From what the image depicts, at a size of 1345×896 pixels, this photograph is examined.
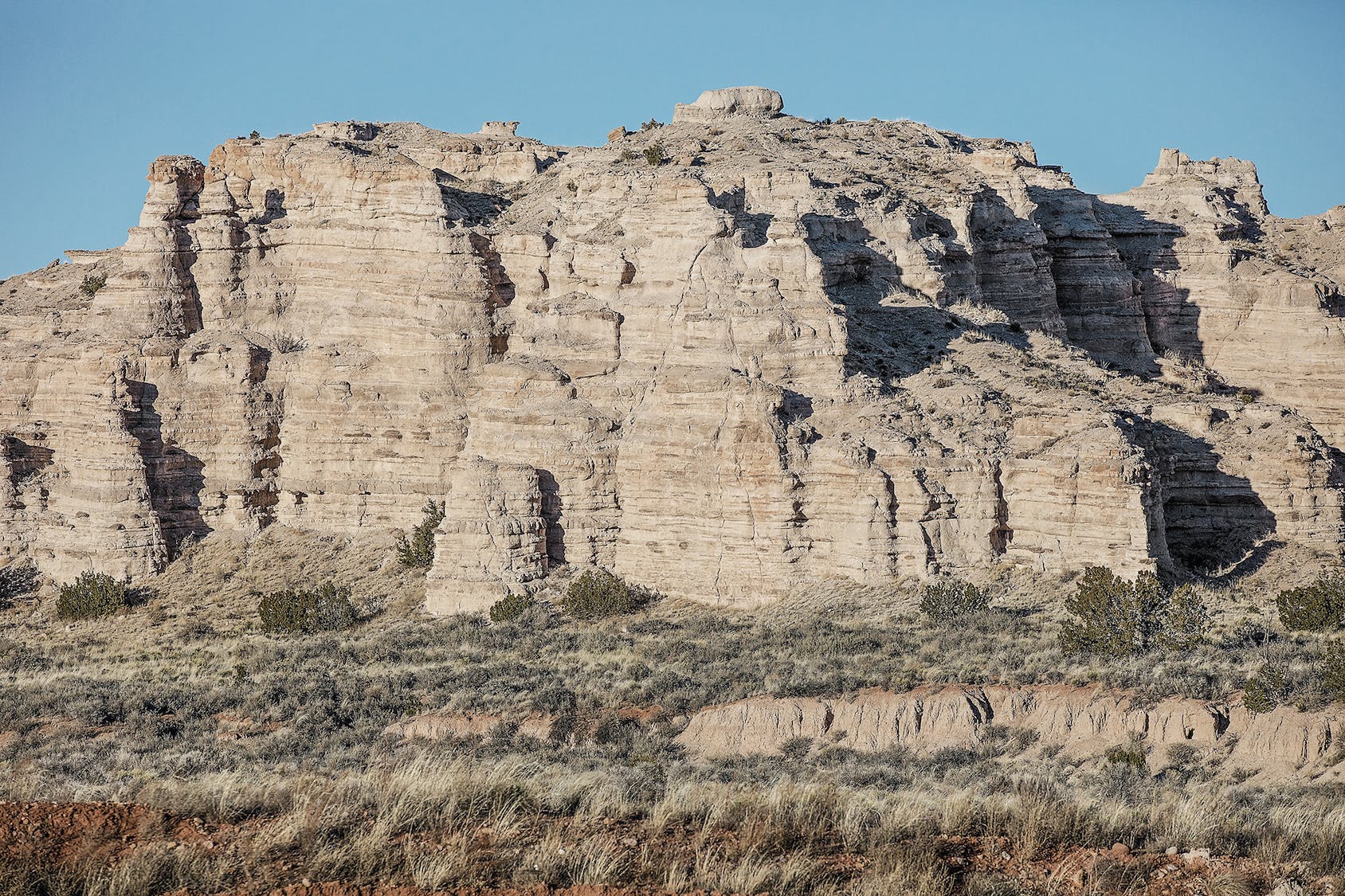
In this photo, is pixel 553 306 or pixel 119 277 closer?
pixel 553 306

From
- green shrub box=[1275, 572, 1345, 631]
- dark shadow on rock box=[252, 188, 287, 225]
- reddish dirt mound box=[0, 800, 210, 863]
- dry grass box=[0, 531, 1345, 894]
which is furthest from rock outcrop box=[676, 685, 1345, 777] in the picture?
dark shadow on rock box=[252, 188, 287, 225]

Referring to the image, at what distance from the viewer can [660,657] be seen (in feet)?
112

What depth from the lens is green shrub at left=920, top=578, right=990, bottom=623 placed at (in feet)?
111

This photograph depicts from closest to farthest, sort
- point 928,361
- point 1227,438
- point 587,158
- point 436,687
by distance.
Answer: point 436,687
point 1227,438
point 928,361
point 587,158

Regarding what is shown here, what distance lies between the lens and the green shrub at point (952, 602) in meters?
33.9

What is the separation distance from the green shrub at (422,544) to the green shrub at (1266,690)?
22.8 meters

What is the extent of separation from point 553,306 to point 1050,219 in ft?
74.2

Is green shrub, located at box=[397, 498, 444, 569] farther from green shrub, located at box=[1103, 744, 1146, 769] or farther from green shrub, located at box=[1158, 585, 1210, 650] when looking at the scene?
green shrub, located at box=[1103, 744, 1146, 769]

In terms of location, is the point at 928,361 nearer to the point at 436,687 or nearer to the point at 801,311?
the point at 801,311

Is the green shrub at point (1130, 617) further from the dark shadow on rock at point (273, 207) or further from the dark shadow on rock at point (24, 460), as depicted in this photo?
the dark shadow on rock at point (24, 460)

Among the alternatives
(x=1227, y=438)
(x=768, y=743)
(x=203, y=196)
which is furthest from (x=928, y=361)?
(x=203, y=196)

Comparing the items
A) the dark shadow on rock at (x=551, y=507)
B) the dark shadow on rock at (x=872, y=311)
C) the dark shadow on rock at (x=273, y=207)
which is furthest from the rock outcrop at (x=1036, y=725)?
the dark shadow on rock at (x=273, y=207)

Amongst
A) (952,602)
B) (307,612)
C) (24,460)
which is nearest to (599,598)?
(307,612)

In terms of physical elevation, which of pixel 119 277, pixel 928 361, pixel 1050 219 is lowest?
pixel 928 361
